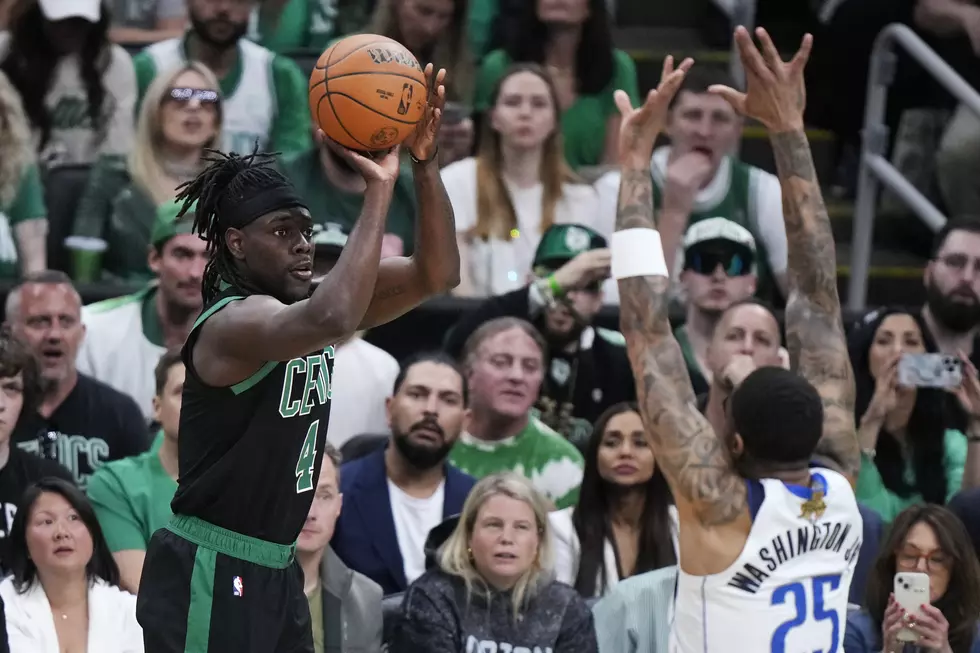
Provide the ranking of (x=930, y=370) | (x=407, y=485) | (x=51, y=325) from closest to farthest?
(x=407, y=485) < (x=51, y=325) < (x=930, y=370)

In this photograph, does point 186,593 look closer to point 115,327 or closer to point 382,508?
point 382,508

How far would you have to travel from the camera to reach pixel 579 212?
8.55m

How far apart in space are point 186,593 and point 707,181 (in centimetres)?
466

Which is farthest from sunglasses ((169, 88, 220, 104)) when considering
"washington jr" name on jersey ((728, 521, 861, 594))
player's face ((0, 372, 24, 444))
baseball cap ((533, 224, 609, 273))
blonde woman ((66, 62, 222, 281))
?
"washington jr" name on jersey ((728, 521, 861, 594))

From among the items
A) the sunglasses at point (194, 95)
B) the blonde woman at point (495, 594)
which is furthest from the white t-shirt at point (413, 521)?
the sunglasses at point (194, 95)

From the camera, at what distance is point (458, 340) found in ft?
25.9

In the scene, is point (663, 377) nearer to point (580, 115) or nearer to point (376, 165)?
point (376, 165)

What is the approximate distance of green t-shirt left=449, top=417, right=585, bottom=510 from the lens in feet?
23.8

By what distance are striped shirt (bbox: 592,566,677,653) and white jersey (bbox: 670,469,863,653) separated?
46.2 inches

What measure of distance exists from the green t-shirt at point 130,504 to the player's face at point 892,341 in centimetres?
309

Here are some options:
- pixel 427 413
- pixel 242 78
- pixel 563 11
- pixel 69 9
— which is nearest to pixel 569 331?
pixel 427 413

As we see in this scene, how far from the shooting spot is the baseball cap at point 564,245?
312 inches

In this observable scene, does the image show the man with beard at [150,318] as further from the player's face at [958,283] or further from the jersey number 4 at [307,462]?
the player's face at [958,283]

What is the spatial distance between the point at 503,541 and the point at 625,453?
78cm
